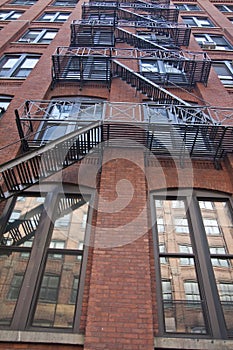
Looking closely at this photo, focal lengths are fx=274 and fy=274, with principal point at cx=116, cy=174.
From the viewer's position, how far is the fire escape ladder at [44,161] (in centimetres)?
628

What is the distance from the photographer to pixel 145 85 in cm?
1094

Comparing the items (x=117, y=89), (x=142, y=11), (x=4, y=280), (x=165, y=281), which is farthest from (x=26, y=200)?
(x=142, y=11)

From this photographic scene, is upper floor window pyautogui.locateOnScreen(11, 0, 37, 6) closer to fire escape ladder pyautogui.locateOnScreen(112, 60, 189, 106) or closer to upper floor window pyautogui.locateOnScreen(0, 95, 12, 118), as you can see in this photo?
fire escape ladder pyautogui.locateOnScreen(112, 60, 189, 106)

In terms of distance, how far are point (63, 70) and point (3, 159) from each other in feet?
21.5

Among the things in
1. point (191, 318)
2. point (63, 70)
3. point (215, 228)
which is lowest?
point (191, 318)

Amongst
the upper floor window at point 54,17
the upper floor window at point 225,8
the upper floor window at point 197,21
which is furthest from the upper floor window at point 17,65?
the upper floor window at point 225,8

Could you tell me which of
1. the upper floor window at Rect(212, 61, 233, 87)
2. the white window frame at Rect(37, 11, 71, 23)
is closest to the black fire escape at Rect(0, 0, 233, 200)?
the upper floor window at Rect(212, 61, 233, 87)

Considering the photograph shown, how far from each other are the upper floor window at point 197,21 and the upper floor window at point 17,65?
1226 centimetres

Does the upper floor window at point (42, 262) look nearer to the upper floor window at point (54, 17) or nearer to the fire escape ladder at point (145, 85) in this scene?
the fire escape ladder at point (145, 85)

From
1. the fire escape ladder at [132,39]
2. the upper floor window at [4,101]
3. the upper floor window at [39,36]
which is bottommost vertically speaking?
the upper floor window at [4,101]

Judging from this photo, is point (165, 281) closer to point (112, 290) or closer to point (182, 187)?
point (112, 290)

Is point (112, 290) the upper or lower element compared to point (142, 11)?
lower

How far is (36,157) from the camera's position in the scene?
21.6 feet

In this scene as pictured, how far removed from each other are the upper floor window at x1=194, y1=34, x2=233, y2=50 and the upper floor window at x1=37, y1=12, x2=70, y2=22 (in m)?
9.81
